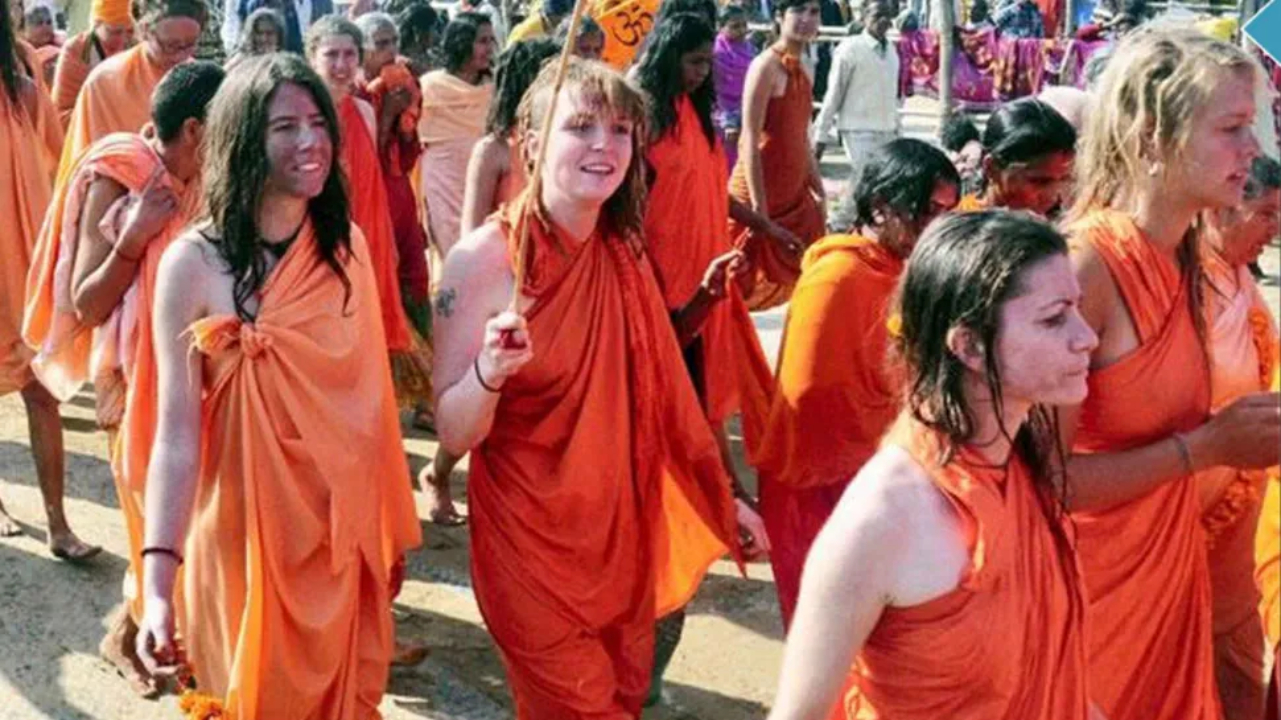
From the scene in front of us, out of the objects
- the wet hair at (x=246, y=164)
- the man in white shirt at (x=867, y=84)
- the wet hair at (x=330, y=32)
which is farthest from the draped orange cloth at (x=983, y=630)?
the man in white shirt at (x=867, y=84)

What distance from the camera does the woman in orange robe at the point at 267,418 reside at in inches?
160

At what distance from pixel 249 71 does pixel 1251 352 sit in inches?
90.0

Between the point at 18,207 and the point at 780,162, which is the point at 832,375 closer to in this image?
the point at 18,207

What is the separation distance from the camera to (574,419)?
14.1ft

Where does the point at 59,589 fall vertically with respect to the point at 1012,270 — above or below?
below

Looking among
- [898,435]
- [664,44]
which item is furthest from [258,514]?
[664,44]

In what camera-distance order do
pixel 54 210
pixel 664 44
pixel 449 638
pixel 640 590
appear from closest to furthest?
pixel 640 590, pixel 54 210, pixel 449 638, pixel 664 44

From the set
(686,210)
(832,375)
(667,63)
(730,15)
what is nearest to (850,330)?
(832,375)

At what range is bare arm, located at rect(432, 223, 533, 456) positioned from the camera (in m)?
4.09

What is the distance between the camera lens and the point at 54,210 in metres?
5.40

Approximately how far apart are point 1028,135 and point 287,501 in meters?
2.18

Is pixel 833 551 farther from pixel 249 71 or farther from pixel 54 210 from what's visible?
pixel 54 210

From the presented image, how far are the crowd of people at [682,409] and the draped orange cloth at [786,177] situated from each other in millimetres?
2485

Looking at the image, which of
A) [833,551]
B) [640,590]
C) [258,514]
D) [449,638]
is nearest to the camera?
[833,551]
